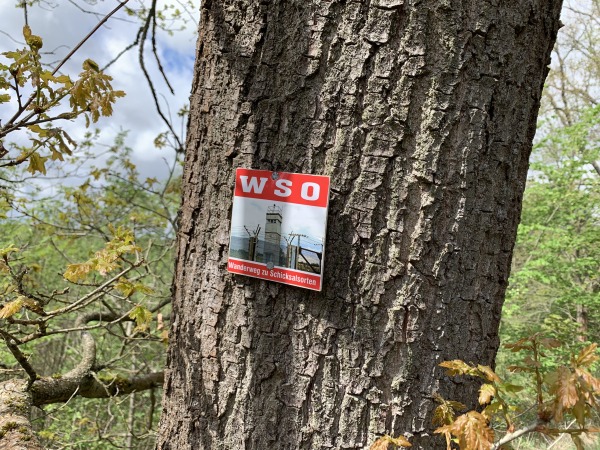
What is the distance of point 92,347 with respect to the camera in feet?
8.39

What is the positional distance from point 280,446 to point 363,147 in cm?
73

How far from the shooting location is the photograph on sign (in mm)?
1000

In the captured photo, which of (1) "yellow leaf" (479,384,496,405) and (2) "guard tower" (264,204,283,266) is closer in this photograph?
(1) "yellow leaf" (479,384,496,405)

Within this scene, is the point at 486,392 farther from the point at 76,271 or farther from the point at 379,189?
the point at 76,271

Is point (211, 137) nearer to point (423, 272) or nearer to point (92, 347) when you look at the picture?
point (423, 272)

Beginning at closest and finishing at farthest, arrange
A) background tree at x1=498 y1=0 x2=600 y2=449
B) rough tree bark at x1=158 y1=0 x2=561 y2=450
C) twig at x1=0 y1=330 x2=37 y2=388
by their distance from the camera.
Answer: rough tree bark at x1=158 y1=0 x2=561 y2=450 < twig at x1=0 y1=330 x2=37 y2=388 < background tree at x1=498 y1=0 x2=600 y2=449

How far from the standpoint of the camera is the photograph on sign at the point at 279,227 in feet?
3.28

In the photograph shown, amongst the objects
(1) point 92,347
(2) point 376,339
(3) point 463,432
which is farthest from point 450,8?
(1) point 92,347

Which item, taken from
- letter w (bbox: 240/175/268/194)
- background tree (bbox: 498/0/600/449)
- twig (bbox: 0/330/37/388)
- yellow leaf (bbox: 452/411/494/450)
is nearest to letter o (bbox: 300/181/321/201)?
letter w (bbox: 240/175/268/194)

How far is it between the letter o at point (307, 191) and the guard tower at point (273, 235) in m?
0.08

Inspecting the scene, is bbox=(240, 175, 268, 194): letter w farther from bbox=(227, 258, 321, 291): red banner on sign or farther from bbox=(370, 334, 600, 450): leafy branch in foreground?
bbox=(370, 334, 600, 450): leafy branch in foreground

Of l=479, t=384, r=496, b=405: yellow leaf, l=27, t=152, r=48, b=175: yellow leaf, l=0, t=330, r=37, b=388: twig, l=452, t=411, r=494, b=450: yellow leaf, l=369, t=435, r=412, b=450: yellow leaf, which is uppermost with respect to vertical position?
l=27, t=152, r=48, b=175: yellow leaf

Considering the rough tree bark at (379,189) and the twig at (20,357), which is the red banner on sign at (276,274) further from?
the twig at (20,357)

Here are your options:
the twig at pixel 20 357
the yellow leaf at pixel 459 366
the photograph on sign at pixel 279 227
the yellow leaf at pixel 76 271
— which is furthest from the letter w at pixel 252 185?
the twig at pixel 20 357
